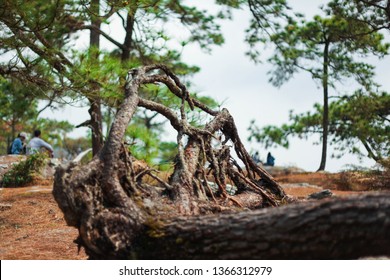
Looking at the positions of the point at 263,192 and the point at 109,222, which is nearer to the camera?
the point at 109,222

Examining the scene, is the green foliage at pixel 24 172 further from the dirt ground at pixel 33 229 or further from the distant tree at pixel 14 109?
the distant tree at pixel 14 109

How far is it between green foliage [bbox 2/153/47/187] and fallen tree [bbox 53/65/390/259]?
8.12 m

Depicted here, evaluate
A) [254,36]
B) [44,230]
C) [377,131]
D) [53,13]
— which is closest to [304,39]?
[254,36]

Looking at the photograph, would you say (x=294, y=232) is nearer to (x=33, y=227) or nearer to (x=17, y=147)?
(x=33, y=227)

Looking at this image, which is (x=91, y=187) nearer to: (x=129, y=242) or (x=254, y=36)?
(x=129, y=242)

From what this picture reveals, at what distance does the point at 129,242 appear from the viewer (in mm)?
2855

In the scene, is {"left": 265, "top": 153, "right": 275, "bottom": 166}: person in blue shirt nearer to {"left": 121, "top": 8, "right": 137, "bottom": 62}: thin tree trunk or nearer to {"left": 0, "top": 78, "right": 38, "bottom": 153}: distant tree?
{"left": 0, "top": 78, "right": 38, "bottom": 153}: distant tree

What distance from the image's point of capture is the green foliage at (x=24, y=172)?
1145 centimetres

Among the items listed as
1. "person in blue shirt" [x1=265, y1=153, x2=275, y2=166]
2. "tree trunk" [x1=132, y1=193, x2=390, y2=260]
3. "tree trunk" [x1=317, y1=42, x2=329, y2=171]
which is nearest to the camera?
"tree trunk" [x1=132, y1=193, x2=390, y2=260]

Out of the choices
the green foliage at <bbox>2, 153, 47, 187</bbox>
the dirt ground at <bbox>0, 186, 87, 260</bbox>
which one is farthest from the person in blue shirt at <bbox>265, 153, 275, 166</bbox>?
the dirt ground at <bbox>0, 186, 87, 260</bbox>

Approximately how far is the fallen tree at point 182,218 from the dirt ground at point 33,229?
1.45m

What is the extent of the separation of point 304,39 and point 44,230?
37.8 feet

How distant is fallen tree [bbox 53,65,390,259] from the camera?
7.71 ft
